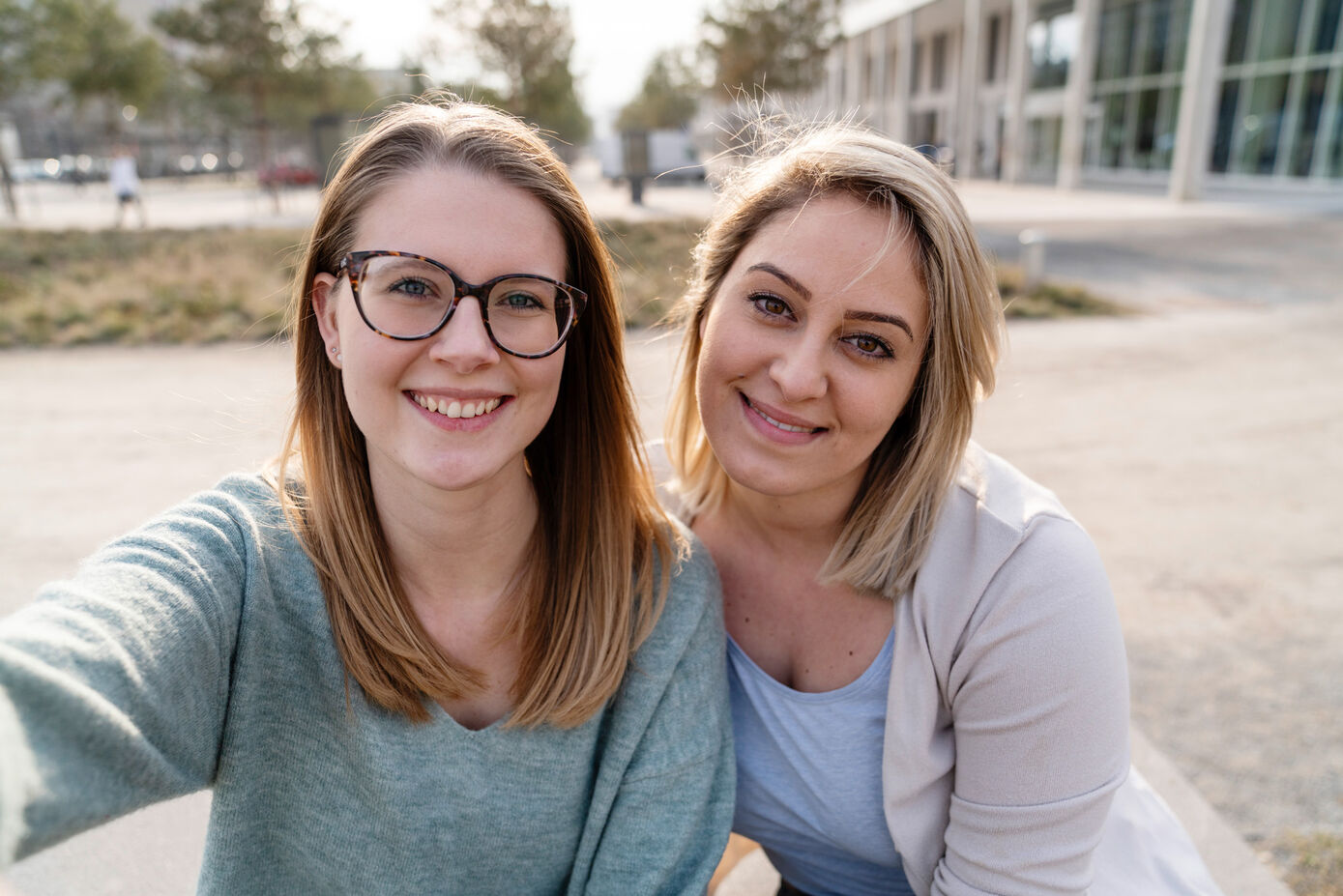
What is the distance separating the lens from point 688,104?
202ft

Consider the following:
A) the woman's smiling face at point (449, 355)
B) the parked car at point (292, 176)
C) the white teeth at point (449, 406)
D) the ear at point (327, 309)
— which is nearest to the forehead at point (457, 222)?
the woman's smiling face at point (449, 355)

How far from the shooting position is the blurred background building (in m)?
21.9

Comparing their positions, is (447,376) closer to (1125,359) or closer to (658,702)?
(658,702)

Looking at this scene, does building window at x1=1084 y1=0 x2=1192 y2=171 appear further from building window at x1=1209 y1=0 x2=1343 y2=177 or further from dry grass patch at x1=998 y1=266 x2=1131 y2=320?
dry grass patch at x1=998 y1=266 x2=1131 y2=320

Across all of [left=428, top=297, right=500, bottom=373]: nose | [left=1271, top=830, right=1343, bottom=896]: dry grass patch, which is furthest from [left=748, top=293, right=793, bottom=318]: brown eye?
[left=1271, top=830, right=1343, bottom=896]: dry grass patch

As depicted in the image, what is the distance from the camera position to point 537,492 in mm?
1994

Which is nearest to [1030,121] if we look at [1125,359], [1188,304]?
[1188,304]

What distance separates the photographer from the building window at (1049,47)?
98.9 feet

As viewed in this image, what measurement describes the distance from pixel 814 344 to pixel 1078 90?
31538mm

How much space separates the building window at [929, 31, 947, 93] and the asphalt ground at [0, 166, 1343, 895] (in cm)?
3242

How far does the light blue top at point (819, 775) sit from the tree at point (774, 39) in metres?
29.8

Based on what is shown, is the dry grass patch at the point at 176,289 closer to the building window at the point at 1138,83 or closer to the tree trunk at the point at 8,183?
the tree trunk at the point at 8,183

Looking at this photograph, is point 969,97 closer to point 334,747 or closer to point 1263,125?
point 1263,125

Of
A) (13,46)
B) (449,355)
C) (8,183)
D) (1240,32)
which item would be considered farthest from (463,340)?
(13,46)
